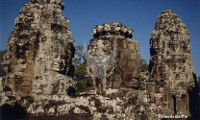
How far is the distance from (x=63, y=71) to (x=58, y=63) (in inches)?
14.8

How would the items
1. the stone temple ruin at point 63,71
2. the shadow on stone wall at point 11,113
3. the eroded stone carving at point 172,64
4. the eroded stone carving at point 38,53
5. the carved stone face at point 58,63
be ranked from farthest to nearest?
the eroded stone carving at point 172,64 < the carved stone face at point 58,63 < the eroded stone carving at point 38,53 < the stone temple ruin at point 63,71 < the shadow on stone wall at point 11,113

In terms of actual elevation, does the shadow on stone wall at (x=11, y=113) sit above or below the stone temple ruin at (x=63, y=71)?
below

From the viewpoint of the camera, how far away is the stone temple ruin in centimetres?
666

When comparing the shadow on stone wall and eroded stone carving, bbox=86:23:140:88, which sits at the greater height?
eroded stone carving, bbox=86:23:140:88

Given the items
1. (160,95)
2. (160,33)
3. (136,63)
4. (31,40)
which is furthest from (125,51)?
(160,33)

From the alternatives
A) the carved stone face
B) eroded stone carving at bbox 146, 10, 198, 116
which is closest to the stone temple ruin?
the carved stone face

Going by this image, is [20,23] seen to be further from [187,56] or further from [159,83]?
[187,56]

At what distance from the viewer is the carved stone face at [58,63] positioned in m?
7.19

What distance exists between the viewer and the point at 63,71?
7.46 metres

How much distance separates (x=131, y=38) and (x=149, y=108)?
3059 mm

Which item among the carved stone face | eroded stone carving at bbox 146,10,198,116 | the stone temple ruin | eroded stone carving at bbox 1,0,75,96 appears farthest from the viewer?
eroded stone carving at bbox 146,10,198,116

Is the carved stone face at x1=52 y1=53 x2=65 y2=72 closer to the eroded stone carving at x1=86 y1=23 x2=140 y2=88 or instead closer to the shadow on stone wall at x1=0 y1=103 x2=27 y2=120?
the eroded stone carving at x1=86 y1=23 x2=140 y2=88

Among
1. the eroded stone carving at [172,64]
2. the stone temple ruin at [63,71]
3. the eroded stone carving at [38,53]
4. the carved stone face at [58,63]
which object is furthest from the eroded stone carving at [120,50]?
the eroded stone carving at [172,64]

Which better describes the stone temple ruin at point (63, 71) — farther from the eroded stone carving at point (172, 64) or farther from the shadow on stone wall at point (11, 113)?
the eroded stone carving at point (172, 64)
